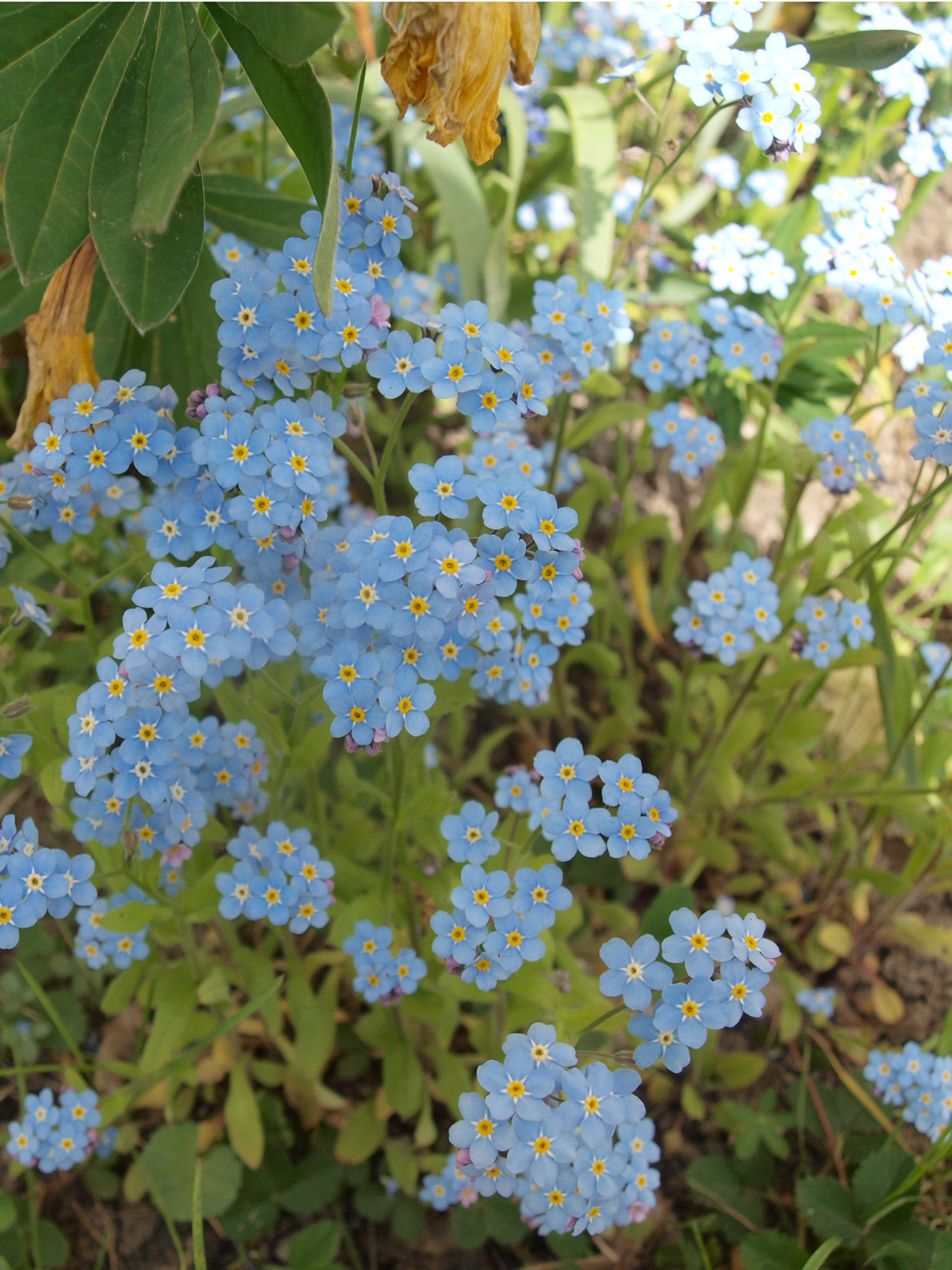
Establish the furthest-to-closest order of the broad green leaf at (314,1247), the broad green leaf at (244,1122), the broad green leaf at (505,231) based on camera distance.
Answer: the broad green leaf at (505,231)
the broad green leaf at (244,1122)
the broad green leaf at (314,1247)

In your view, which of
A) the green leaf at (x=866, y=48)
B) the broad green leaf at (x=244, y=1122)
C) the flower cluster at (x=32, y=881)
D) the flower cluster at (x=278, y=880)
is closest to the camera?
the flower cluster at (x=32, y=881)

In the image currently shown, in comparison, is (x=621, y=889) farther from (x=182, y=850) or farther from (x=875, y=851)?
(x=182, y=850)

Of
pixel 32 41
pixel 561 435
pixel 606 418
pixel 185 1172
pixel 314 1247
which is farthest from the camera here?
pixel 606 418

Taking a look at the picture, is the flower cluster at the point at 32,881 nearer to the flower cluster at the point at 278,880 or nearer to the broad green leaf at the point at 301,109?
the flower cluster at the point at 278,880

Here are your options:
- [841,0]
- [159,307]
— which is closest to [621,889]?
[159,307]

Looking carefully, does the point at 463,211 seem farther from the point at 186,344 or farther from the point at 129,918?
the point at 129,918

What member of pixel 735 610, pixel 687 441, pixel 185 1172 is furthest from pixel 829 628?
pixel 185 1172

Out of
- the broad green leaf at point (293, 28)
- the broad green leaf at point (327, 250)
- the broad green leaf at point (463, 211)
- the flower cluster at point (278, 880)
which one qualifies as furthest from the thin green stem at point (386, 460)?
the broad green leaf at point (463, 211)
